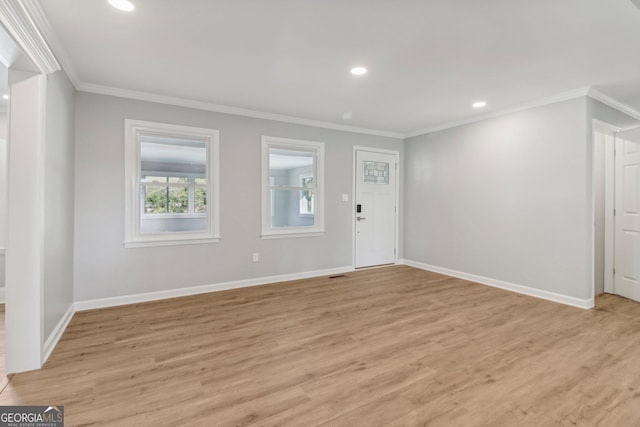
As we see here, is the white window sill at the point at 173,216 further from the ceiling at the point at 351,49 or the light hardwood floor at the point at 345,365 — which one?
the ceiling at the point at 351,49

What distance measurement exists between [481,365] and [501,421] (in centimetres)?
62

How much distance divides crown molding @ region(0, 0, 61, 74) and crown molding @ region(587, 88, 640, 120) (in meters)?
5.07

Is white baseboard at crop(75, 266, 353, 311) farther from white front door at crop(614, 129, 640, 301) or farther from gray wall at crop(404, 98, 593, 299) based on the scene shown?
white front door at crop(614, 129, 640, 301)

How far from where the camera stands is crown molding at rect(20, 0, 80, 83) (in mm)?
2004

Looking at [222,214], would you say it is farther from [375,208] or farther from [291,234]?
[375,208]

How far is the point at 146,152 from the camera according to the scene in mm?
5434

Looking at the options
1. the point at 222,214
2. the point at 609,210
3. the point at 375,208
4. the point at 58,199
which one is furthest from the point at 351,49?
the point at 609,210

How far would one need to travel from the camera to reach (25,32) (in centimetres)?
188

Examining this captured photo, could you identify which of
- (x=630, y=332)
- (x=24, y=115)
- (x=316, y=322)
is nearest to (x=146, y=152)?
(x=24, y=115)

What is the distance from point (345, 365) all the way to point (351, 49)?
2586mm

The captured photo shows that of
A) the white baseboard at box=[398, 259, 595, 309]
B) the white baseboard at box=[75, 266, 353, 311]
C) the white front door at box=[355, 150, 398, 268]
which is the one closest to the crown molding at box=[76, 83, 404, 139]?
the white front door at box=[355, 150, 398, 268]

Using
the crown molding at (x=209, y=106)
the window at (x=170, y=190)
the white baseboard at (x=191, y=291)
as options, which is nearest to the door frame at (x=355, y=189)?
the crown molding at (x=209, y=106)

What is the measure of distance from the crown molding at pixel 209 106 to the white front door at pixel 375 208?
558 mm

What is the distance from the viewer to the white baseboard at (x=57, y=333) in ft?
7.76
